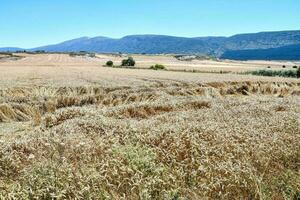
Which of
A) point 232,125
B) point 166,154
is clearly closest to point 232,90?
point 232,125

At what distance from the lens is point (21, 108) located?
21609mm

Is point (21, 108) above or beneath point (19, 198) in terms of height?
beneath

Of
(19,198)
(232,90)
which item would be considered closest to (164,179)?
(19,198)

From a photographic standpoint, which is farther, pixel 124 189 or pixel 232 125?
pixel 232 125

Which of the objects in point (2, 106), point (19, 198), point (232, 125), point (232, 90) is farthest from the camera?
point (232, 90)

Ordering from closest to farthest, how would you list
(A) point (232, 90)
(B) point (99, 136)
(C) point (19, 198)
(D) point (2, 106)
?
(C) point (19, 198) < (B) point (99, 136) < (D) point (2, 106) < (A) point (232, 90)

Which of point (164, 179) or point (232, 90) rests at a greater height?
point (164, 179)

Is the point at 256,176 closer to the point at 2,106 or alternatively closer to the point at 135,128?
the point at 135,128

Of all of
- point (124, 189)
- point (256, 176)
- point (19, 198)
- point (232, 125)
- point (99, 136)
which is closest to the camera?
point (19, 198)

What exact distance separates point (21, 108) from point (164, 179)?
15.6 m

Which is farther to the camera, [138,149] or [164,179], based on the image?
[138,149]

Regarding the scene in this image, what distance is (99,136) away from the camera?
926 centimetres

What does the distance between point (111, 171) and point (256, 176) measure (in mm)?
2388

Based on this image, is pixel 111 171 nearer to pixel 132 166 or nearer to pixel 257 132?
pixel 132 166
